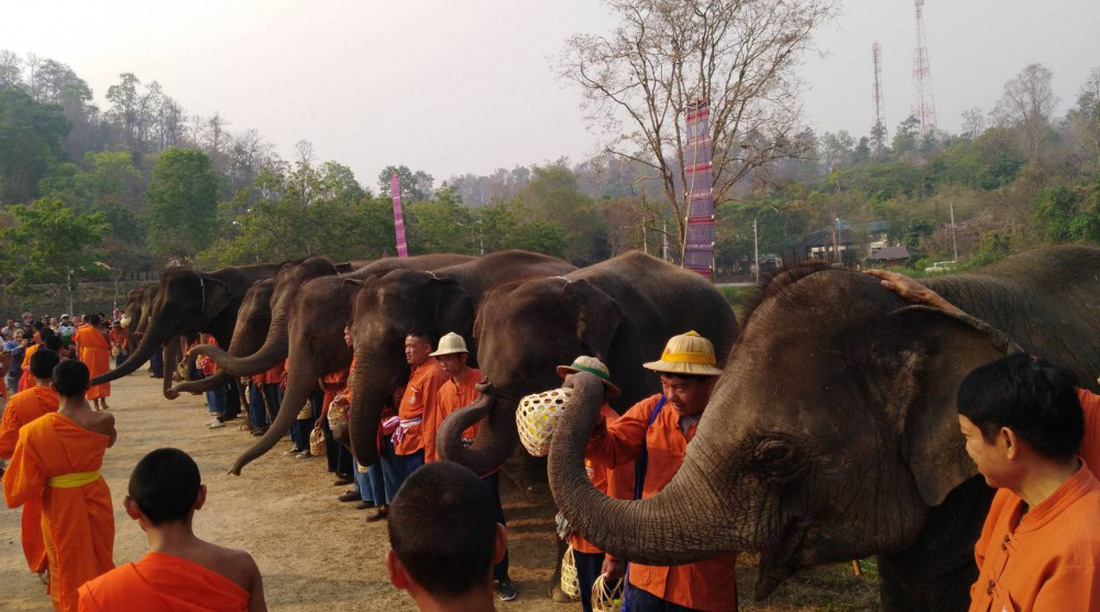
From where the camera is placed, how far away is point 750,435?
2904 millimetres

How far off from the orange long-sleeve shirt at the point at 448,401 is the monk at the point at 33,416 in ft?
8.25

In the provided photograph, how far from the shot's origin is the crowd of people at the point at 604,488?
1892mm

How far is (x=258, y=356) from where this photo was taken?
9.45m

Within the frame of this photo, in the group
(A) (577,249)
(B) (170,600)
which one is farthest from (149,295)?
(A) (577,249)

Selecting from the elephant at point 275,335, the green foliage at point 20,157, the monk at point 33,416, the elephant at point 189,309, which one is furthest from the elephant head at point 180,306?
the green foliage at point 20,157

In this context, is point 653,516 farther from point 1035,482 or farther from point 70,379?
point 70,379

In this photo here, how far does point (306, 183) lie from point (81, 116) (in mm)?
94901

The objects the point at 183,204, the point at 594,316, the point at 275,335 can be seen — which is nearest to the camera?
the point at 594,316

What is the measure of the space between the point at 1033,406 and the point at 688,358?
169cm

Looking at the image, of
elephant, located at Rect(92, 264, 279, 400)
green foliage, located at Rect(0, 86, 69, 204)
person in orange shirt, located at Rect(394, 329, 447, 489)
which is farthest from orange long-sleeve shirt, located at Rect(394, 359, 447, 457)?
green foliage, located at Rect(0, 86, 69, 204)

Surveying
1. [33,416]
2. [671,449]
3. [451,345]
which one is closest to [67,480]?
[33,416]

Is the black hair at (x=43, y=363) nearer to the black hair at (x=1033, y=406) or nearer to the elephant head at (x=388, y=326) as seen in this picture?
the elephant head at (x=388, y=326)

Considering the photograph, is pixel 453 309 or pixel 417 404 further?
pixel 453 309

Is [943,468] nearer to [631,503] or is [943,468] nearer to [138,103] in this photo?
[631,503]
